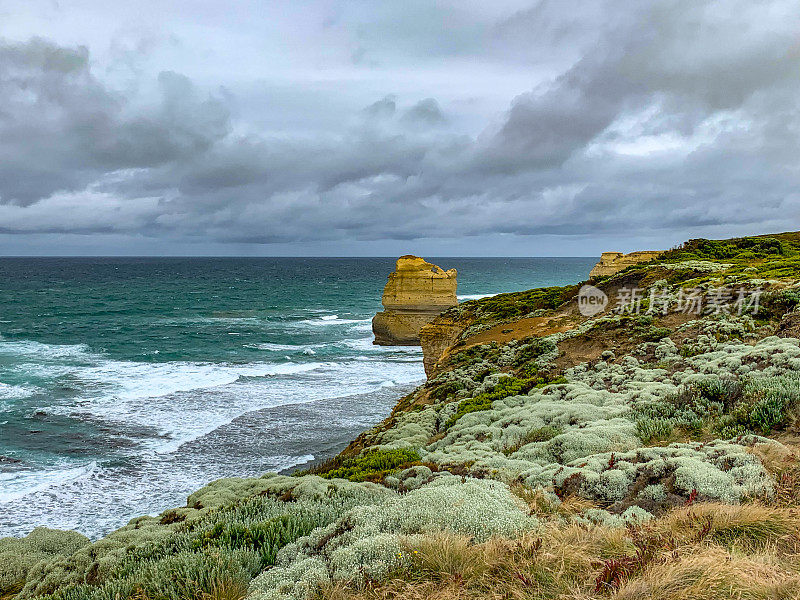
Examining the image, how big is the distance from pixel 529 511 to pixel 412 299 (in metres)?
44.4

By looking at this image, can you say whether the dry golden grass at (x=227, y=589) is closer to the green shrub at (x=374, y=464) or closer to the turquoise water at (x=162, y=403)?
the green shrub at (x=374, y=464)

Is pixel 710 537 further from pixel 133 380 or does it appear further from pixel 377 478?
pixel 133 380

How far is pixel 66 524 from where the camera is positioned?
15.5 m

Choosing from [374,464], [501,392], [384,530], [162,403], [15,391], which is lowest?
[162,403]

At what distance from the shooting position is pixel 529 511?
259 inches

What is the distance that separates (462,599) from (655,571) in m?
1.74

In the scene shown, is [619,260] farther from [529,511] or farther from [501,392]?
[529,511]

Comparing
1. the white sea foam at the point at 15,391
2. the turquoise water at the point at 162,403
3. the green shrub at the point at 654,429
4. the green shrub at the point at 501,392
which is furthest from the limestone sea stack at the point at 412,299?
the green shrub at the point at 654,429

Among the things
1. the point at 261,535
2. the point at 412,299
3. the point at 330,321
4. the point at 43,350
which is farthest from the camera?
the point at 330,321

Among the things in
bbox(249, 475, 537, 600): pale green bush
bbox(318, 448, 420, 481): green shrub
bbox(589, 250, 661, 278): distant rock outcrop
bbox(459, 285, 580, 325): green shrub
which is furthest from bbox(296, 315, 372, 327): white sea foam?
bbox(249, 475, 537, 600): pale green bush

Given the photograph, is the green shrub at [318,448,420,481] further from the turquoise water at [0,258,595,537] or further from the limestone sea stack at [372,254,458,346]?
the limestone sea stack at [372,254,458,346]

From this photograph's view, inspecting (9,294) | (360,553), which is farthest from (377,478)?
(9,294)

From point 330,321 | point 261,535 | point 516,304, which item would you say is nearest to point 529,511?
point 261,535

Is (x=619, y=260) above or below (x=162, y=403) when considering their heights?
above
